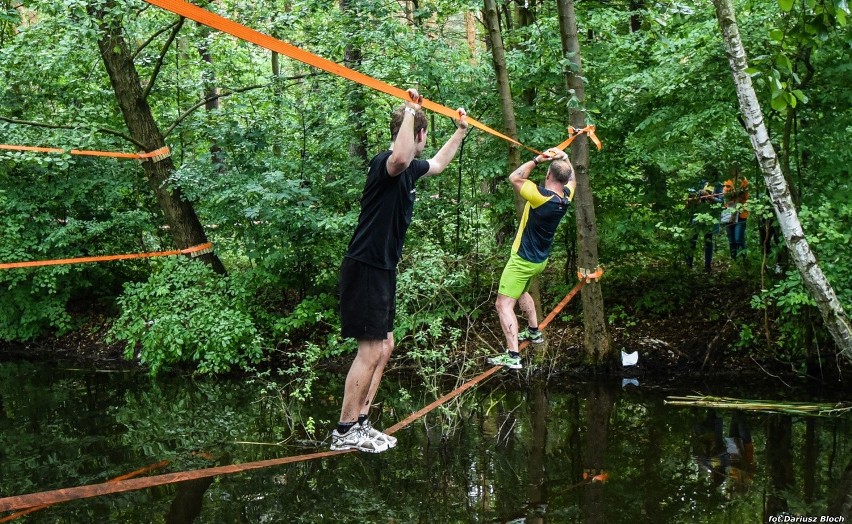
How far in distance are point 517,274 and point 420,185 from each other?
291cm

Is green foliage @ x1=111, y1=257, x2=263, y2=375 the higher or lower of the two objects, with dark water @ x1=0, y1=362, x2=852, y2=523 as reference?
higher

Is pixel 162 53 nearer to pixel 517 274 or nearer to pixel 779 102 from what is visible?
pixel 517 274

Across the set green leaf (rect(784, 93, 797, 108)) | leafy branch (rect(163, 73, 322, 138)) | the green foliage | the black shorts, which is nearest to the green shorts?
the black shorts

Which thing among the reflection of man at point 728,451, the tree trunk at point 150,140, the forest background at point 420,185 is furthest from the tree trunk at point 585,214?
the tree trunk at point 150,140

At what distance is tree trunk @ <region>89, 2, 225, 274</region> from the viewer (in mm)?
8539

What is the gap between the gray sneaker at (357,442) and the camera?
3918mm

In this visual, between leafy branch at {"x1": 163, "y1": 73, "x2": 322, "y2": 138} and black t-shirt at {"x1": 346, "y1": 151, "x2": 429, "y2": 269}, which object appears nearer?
black t-shirt at {"x1": 346, "y1": 151, "x2": 429, "y2": 269}

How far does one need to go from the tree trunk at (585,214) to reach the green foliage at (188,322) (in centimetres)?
354

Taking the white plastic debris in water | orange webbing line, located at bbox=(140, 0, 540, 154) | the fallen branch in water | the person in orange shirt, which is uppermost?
orange webbing line, located at bbox=(140, 0, 540, 154)

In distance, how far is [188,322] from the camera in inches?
323

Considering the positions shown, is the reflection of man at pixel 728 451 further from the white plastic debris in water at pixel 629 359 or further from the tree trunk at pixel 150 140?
the tree trunk at pixel 150 140

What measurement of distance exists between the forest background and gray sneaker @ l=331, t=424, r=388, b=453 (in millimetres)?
2381

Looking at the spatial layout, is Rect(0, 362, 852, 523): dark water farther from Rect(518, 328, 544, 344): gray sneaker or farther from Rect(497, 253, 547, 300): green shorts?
Rect(497, 253, 547, 300): green shorts

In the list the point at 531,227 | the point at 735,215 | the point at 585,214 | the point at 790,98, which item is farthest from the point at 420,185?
the point at 790,98
